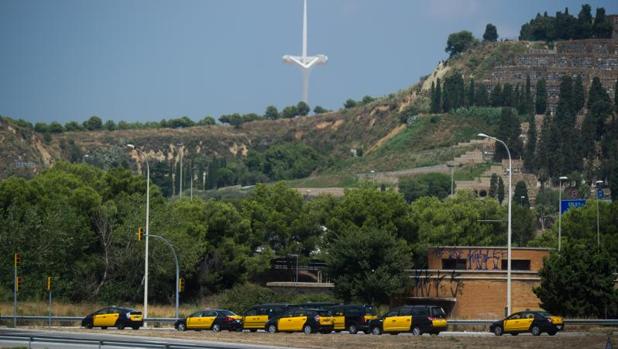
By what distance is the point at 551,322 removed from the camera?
66.9 m

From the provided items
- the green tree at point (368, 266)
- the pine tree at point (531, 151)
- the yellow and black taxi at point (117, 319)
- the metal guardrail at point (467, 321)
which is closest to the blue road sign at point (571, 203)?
the green tree at point (368, 266)

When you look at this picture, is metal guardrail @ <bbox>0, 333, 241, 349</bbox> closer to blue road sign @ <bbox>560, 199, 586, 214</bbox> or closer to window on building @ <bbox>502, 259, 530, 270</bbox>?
window on building @ <bbox>502, 259, 530, 270</bbox>

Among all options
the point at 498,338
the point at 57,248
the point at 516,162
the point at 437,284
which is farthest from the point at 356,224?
the point at 516,162

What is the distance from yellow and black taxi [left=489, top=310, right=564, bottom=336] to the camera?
66938 millimetres

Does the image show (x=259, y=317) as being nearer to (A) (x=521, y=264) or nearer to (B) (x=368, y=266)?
(B) (x=368, y=266)

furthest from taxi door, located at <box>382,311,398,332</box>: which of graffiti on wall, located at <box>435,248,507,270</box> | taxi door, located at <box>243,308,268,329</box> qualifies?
graffiti on wall, located at <box>435,248,507,270</box>

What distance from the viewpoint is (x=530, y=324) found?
6775cm

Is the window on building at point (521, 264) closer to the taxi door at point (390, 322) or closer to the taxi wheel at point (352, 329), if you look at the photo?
the taxi wheel at point (352, 329)

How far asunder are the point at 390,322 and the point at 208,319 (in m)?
10.1

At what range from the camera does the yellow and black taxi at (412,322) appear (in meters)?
68.9

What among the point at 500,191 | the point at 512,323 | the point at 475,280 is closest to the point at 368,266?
the point at 475,280

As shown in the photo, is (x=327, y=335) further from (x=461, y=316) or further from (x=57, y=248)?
(x=57, y=248)

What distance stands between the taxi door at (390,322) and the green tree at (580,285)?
1715 centimetres

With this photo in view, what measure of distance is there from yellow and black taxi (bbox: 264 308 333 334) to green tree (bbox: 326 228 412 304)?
1046 inches
